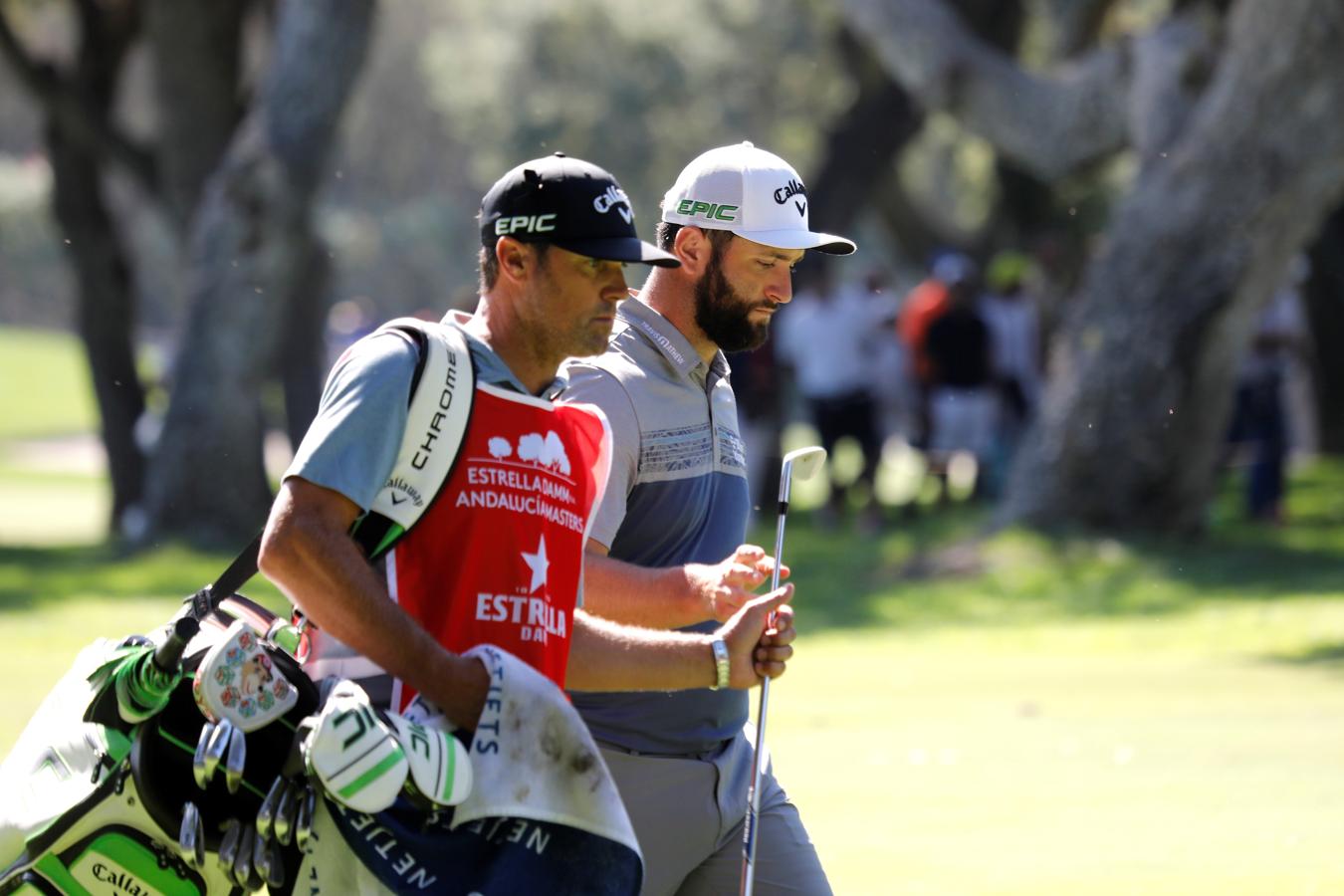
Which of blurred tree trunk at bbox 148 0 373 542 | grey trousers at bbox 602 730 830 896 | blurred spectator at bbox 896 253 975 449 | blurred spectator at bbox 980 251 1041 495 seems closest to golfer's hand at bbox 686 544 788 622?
grey trousers at bbox 602 730 830 896

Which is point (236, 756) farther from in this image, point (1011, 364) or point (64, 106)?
point (64, 106)

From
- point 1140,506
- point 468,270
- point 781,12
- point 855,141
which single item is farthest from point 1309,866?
point 468,270

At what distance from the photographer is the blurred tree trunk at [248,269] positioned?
63.2ft

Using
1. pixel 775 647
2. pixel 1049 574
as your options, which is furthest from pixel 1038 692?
pixel 775 647

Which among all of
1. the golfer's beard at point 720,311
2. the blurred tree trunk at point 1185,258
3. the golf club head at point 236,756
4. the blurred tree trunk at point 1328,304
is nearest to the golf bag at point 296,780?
the golf club head at point 236,756

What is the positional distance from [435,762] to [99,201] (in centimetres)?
2030

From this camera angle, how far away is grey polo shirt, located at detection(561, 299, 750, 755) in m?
4.75

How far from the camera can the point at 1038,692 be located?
11625 millimetres

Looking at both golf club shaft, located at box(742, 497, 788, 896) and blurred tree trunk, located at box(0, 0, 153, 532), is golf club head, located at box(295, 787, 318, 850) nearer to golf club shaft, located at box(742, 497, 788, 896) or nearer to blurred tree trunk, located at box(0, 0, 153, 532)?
golf club shaft, located at box(742, 497, 788, 896)

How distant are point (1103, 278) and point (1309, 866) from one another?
36.2ft

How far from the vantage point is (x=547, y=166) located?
12.5 feet

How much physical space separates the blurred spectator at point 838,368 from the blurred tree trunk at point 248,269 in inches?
180

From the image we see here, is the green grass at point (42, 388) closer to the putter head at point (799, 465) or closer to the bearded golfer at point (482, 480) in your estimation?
the putter head at point (799, 465)

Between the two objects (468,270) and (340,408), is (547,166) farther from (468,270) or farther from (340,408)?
(468,270)
